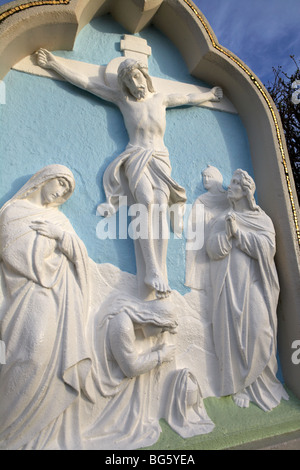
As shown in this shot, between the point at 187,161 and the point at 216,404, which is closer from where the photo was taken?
the point at 216,404

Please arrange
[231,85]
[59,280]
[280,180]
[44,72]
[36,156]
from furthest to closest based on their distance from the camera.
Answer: [231,85], [280,180], [44,72], [36,156], [59,280]

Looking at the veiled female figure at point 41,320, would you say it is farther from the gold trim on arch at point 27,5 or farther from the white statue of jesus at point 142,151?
the gold trim on arch at point 27,5

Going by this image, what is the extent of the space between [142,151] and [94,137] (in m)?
0.46

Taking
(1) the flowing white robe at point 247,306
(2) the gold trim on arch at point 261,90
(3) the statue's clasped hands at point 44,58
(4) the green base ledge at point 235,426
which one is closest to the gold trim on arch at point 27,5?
(3) the statue's clasped hands at point 44,58

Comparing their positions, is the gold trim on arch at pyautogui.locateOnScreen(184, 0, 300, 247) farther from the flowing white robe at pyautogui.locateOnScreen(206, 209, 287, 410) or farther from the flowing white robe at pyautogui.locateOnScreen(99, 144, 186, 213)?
the flowing white robe at pyautogui.locateOnScreen(99, 144, 186, 213)

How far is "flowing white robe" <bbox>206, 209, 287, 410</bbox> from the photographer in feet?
9.97

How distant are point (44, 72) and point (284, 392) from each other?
3523 millimetres

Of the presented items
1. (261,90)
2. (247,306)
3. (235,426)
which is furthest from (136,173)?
(235,426)

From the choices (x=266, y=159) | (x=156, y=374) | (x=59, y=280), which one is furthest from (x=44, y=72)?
(x=156, y=374)

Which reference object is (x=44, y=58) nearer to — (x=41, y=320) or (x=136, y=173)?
(x=136, y=173)

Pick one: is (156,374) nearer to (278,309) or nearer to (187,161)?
(278,309)

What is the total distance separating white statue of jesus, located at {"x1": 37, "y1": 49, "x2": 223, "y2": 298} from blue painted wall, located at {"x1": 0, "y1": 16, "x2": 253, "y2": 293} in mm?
119

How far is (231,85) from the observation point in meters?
3.96

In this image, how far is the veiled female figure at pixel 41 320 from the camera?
7.60 ft
